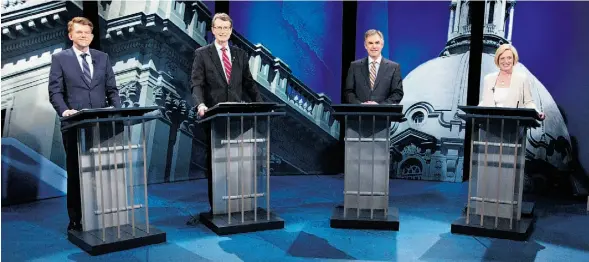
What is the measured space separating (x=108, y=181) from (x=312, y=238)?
5.18 feet

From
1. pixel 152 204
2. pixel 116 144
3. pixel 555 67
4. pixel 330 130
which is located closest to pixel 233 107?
pixel 116 144

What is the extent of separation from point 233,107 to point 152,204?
5.78ft

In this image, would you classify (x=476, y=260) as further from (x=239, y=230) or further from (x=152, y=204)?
(x=152, y=204)

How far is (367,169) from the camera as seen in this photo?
4.07 m

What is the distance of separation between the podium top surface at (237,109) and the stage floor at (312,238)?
3.14 feet

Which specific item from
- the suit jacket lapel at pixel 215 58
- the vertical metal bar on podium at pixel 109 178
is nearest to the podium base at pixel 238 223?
the vertical metal bar on podium at pixel 109 178

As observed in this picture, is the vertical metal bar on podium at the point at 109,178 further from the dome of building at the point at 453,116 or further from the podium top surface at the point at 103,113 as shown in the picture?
the dome of building at the point at 453,116

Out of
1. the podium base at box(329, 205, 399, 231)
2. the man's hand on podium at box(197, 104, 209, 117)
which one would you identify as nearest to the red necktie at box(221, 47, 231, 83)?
the man's hand on podium at box(197, 104, 209, 117)

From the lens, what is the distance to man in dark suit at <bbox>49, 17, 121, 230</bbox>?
3551 mm

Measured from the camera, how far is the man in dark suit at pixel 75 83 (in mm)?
3551

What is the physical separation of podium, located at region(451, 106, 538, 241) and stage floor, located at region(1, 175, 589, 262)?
4.2 inches

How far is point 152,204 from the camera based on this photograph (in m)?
4.81

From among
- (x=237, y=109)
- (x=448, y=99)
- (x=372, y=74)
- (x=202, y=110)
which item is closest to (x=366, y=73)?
(x=372, y=74)

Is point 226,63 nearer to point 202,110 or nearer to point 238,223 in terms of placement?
point 202,110
